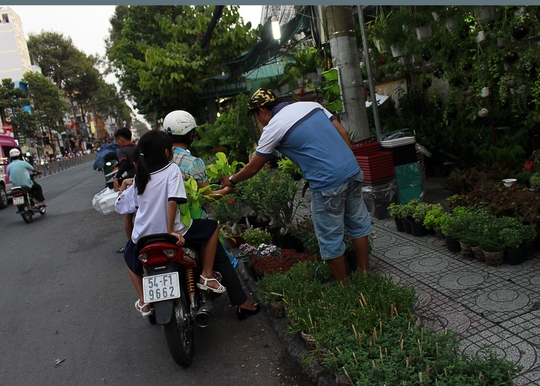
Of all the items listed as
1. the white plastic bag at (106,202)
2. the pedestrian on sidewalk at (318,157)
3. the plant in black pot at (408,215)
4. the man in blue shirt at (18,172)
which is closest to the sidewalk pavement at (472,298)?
the plant in black pot at (408,215)

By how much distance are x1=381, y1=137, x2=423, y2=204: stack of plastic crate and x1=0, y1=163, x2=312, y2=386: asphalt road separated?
300cm

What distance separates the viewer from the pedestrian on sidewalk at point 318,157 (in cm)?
364

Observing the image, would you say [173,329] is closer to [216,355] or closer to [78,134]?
[216,355]

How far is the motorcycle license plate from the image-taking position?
132 inches

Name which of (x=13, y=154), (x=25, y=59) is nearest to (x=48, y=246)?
(x=13, y=154)

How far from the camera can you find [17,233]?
10422 millimetres

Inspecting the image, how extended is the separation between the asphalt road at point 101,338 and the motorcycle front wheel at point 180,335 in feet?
0.48

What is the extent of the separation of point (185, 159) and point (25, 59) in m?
63.5

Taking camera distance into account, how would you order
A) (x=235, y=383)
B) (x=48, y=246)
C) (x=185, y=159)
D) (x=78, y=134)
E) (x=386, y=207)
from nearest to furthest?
(x=235, y=383)
(x=185, y=159)
(x=386, y=207)
(x=48, y=246)
(x=78, y=134)

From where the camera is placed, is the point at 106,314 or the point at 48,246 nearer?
the point at 106,314

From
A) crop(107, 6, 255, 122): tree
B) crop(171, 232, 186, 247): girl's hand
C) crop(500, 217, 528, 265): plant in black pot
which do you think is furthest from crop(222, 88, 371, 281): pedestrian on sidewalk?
crop(107, 6, 255, 122): tree

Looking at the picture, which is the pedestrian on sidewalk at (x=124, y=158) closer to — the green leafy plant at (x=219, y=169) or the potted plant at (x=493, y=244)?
the green leafy plant at (x=219, y=169)

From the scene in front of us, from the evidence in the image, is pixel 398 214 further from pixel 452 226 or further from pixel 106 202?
pixel 106 202

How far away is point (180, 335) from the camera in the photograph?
3391mm
